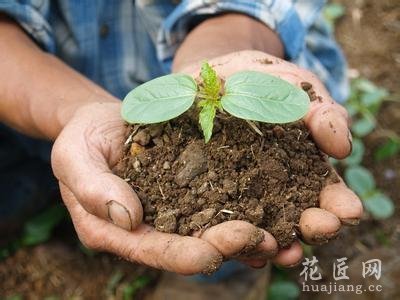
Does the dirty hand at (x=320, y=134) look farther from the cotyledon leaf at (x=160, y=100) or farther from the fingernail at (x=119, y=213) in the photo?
the fingernail at (x=119, y=213)

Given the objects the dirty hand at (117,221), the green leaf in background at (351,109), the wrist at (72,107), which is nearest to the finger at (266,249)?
the dirty hand at (117,221)

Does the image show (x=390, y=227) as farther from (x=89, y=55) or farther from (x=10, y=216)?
(x=10, y=216)

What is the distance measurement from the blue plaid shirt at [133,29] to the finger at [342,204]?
26.6 inches

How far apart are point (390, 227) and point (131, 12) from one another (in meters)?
1.20

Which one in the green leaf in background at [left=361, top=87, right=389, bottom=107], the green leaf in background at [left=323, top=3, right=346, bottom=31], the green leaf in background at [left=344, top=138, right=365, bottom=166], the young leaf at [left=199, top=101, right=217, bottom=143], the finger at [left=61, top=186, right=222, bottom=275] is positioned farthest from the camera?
the green leaf in background at [left=323, top=3, right=346, bottom=31]

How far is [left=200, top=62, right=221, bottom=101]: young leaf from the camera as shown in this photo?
119 centimetres

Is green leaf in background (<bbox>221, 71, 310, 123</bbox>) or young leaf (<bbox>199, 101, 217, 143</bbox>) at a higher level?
green leaf in background (<bbox>221, 71, 310, 123</bbox>)

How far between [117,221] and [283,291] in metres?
1.04

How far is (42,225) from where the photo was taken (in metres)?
2.12

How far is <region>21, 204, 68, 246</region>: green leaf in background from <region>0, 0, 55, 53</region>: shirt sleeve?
0.71m

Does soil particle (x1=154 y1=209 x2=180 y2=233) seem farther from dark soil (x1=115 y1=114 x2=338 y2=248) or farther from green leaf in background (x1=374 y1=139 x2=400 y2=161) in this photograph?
green leaf in background (x1=374 y1=139 x2=400 y2=161)

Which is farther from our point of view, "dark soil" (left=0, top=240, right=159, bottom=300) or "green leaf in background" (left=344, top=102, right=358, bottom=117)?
"green leaf in background" (left=344, top=102, right=358, bottom=117)

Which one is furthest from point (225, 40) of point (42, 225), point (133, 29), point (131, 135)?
point (42, 225)

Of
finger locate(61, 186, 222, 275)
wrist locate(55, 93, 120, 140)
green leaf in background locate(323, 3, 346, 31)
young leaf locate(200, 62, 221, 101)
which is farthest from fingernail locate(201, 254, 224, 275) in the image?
green leaf in background locate(323, 3, 346, 31)
